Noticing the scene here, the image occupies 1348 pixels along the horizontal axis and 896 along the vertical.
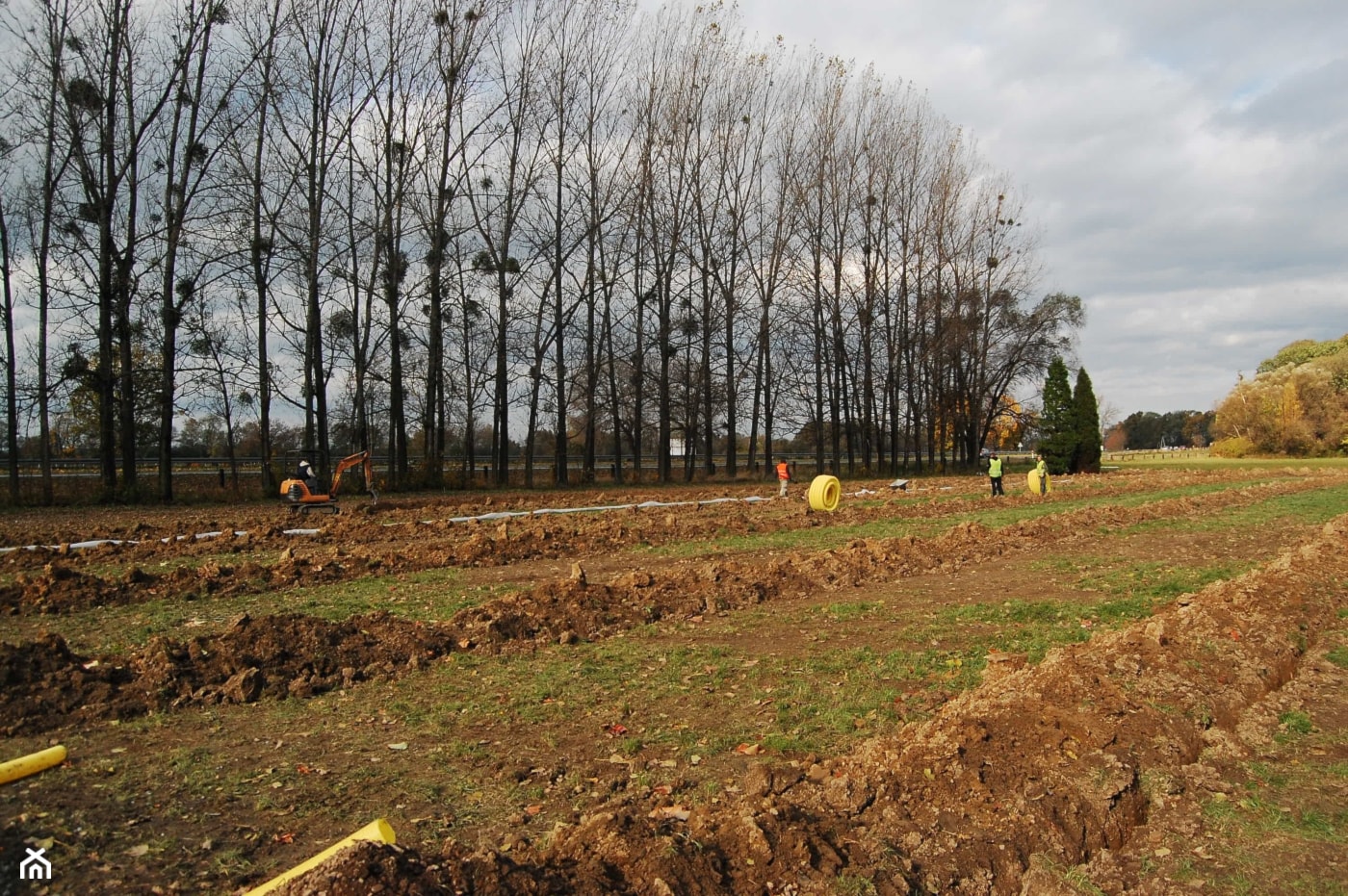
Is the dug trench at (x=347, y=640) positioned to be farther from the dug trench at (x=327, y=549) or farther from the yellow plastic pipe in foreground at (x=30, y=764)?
the yellow plastic pipe in foreground at (x=30, y=764)

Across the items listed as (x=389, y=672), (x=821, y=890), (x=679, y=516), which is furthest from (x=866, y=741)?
(x=679, y=516)

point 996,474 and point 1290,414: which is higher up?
point 1290,414

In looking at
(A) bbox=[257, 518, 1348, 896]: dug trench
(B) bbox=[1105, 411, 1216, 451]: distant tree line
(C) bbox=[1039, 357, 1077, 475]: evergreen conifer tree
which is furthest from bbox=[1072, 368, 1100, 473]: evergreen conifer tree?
(B) bbox=[1105, 411, 1216, 451]: distant tree line

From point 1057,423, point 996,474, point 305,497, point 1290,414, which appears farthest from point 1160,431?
point 305,497

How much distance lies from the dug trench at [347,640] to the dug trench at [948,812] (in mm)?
3435

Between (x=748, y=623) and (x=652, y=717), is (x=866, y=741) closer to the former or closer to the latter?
(x=652, y=717)

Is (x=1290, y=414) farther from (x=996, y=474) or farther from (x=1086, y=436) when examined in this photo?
(x=996, y=474)

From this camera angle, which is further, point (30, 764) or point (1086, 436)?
point (1086, 436)

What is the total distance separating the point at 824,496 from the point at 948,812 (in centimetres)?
1663

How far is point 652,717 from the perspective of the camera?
19.5 ft

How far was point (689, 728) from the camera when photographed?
5.76 metres

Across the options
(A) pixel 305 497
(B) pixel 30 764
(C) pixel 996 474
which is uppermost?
(A) pixel 305 497

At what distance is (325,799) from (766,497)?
21.8 meters

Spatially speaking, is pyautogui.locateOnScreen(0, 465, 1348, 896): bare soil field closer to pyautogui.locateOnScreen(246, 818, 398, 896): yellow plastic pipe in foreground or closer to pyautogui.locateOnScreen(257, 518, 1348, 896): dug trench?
pyautogui.locateOnScreen(257, 518, 1348, 896): dug trench
